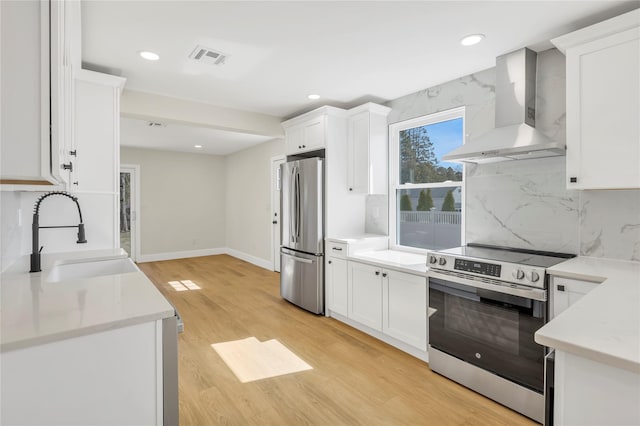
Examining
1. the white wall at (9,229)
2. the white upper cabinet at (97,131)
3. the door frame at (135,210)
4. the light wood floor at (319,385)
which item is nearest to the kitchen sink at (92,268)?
the white wall at (9,229)

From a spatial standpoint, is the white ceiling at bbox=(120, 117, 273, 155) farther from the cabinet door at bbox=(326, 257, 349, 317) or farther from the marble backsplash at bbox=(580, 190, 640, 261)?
the marble backsplash at bbox=(580, 190, 640, 261)

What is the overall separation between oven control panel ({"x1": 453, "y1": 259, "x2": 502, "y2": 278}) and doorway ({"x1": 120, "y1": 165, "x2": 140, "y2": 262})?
22.4ft

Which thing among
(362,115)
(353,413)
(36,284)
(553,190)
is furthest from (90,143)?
(553,190)

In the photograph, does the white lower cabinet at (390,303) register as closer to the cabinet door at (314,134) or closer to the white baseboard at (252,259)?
the cabinet door at (314,134)

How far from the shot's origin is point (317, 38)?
2.41 metres

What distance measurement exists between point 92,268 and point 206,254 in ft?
19.3

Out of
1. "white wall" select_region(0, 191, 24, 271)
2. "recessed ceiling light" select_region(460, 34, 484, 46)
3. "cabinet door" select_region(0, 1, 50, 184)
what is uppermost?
"recessed ceiling light" select_region(460, 34, 484, 46)

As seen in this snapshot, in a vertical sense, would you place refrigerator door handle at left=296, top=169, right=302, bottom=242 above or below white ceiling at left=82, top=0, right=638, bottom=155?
below

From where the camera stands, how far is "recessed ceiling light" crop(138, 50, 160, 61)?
2.63 m

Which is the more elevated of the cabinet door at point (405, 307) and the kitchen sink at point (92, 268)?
the kitchen sink at point (92, 268)

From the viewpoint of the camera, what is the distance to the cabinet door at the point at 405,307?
275cm

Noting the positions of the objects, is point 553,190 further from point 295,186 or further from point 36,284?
point 36,284

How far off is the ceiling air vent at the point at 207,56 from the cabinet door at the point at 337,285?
2.25 meters

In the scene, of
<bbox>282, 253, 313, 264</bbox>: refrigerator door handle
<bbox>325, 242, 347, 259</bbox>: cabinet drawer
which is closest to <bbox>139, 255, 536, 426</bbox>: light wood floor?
<bbox>282, 253, 313, 264</bbox>: refrigerator door handle
